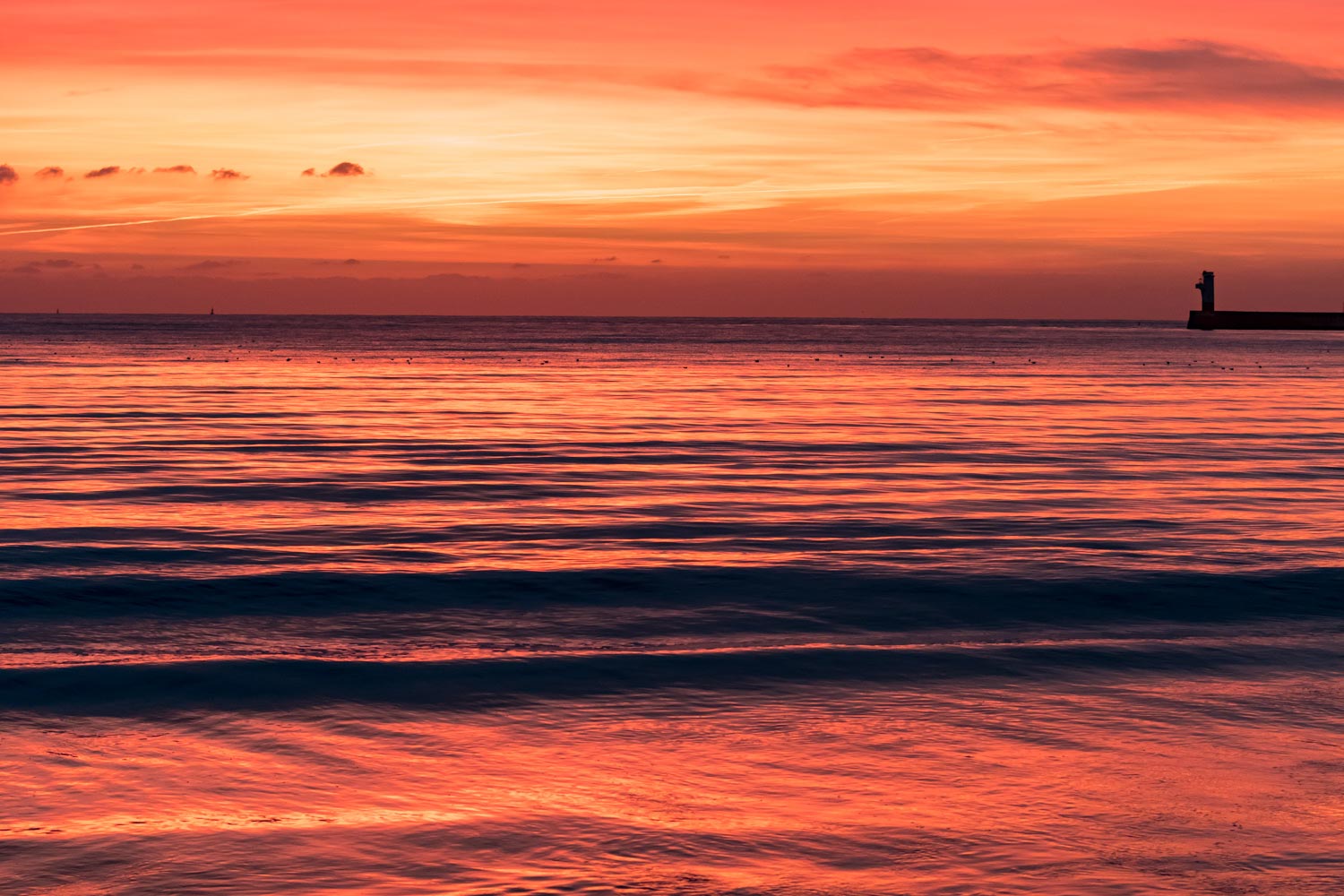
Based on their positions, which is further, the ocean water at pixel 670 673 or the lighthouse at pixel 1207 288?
the lighthouse at pixel 1207 288

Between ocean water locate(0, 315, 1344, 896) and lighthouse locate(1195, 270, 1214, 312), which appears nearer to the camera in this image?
ocean water locate(0, 315, 1344, 896)

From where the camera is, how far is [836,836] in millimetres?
7809

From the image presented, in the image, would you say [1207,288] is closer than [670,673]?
No

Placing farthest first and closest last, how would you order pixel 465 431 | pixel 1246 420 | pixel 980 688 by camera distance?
1. pixel 1246 420
2. pixel 465 431
3. pixel 980 688

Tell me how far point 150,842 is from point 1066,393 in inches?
2074

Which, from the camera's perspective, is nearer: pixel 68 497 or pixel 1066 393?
pixel 68 497

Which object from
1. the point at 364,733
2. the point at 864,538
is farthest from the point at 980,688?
the point at 864,538

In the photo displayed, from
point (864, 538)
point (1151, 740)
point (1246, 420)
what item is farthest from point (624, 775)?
point (1246, 420)

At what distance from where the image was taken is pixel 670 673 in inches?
470

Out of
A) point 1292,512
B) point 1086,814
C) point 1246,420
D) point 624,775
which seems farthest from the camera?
point 1246,420

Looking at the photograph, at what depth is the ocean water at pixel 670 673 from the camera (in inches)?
298

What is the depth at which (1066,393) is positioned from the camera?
56.9 m

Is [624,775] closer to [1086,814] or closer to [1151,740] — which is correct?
[1086,814]

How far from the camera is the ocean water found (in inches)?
298
